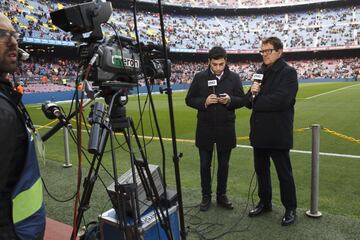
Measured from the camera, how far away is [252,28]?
2281 inches

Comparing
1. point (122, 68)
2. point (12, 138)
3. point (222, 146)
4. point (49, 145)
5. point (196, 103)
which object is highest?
point (122, 68)

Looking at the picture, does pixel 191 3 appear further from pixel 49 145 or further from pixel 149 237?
pixel 149 237

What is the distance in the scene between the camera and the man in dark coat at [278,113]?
11.3ft

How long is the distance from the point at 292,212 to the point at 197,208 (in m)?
1.14

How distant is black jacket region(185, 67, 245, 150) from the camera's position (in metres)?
3.95

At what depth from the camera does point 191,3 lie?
55188 millimetres

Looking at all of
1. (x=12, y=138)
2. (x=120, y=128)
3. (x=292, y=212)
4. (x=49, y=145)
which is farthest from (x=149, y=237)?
(x=49, y=145)

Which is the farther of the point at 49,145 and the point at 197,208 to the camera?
the point at 49,145

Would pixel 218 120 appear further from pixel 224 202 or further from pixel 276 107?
pixel 224 202

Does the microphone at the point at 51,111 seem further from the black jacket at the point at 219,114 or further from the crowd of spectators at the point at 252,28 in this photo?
the crowd of spectators at the point at 252,28

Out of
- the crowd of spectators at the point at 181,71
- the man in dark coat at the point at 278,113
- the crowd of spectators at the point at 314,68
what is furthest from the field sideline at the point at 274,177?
the crowd of spectators at the point at 314,68

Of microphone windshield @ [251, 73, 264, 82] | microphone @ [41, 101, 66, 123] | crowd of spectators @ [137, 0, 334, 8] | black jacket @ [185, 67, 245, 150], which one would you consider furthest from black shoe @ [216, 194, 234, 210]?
crowd of spectators @ [137, 0, 334, 8]

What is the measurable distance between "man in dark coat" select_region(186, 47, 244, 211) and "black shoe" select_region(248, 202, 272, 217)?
1.02ft

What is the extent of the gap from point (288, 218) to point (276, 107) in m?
1.22
